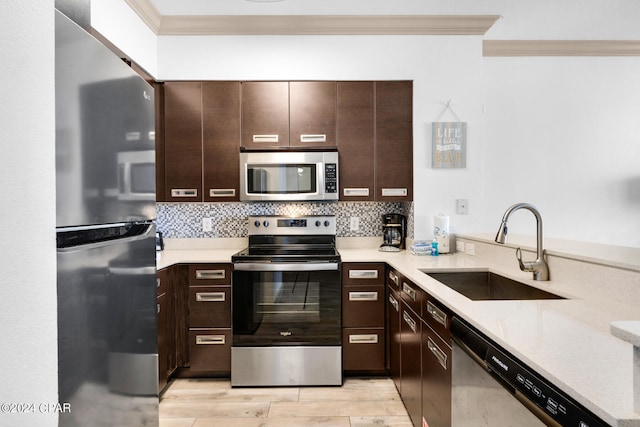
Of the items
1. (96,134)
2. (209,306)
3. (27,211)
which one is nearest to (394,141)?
(209,306)

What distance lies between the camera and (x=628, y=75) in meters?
3.37

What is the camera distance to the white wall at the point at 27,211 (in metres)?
0.54

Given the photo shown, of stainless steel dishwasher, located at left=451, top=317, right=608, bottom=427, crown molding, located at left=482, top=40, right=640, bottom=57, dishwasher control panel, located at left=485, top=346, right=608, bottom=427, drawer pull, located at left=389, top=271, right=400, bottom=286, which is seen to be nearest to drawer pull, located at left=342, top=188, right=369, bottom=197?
drawer pull, located at left=389, top=271, right=400, bottom=286

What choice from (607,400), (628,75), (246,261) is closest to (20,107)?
(607,400)

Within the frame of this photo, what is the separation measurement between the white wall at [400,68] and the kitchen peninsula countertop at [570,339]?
48.9 inches

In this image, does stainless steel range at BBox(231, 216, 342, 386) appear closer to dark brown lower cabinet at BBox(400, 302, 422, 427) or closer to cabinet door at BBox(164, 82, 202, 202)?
dark brown lower cabinet at BBox(400, 302, 422, 427)

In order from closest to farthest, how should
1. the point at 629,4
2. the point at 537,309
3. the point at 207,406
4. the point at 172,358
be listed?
the point at 537,309 < the point at 207,406 < the point at 172,358 < the point at 629,4

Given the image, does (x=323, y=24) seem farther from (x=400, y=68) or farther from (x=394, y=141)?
(x=394, y=141)

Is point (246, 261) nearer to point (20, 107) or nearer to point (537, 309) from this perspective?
point (537, 309)

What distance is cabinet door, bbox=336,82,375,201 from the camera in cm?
285

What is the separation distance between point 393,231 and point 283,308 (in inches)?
44.3

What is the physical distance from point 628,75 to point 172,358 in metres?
4.67

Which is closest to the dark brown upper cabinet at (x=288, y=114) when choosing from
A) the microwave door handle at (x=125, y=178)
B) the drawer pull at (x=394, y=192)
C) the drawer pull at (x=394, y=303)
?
the drawer pull at (x=394, y=192)

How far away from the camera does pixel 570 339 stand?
948 millimetres
